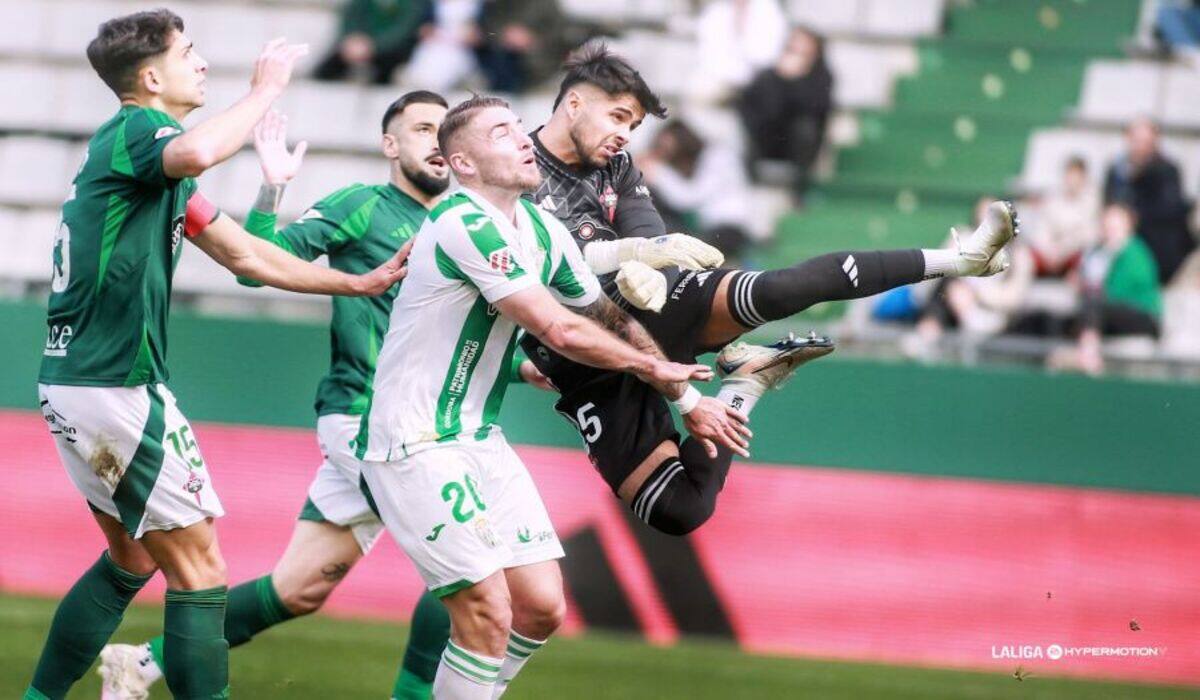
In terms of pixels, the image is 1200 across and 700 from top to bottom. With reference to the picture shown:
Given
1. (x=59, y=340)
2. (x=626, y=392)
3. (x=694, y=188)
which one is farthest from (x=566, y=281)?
(x=694, y=188)

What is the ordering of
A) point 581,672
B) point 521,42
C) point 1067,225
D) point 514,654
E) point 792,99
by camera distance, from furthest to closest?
1. point 521,42
2. point 792,99
3. point 1067,225
4. point 581,672
5. point 514,654

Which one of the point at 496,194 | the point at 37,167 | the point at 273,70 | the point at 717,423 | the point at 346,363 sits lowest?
the point at 37,167

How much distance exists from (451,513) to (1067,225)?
676 centimetres

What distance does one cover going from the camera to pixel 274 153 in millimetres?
6227

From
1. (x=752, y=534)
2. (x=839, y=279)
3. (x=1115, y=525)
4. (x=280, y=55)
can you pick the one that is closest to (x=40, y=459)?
(x=752, y=534)

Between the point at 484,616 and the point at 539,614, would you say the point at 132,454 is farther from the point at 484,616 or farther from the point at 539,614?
the point at 539,614

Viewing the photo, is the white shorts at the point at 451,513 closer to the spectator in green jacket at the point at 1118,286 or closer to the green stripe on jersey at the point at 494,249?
the green stripe on jersey at the point at 494,249

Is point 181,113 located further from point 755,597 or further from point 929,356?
point 929,356

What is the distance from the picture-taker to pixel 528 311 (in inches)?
208

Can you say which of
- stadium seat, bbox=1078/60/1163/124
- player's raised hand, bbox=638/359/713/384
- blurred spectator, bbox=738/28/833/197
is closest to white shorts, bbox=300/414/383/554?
player's raised hand, bbox=638/359/713/384

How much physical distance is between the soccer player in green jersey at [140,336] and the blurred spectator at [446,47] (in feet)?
22.1

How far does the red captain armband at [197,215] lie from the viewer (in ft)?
19.0

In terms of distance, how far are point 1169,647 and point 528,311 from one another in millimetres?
4804

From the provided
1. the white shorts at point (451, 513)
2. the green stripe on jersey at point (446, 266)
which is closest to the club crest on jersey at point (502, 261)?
the green stripe on jersey at point (446, 266)
